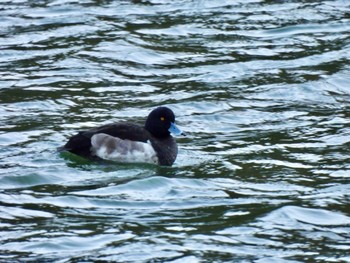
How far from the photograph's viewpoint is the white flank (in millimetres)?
13039

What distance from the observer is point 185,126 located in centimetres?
1453

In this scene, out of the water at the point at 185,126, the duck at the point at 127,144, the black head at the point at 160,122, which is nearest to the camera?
the water at the point at 185,126

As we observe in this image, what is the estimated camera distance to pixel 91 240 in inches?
391

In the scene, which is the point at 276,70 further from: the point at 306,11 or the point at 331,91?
the point at 306,11

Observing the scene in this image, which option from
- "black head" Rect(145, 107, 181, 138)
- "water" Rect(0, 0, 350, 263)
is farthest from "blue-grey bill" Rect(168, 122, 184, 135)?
"water" Rect(0, 0, 350, 263)

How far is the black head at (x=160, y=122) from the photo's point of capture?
13336 mm

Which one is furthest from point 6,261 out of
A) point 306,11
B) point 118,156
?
point 306,11

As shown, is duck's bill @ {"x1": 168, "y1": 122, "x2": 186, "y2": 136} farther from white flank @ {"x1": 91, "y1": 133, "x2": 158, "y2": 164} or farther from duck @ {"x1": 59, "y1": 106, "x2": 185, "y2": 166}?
white flank @ {"x1": 91, "y1": 133, "x2": 158, "y2": 164}

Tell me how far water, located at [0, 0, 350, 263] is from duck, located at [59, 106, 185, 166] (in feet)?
0.44

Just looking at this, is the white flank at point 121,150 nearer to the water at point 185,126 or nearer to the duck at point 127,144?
the duck at point 127,144

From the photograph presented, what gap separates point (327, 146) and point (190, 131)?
1.79m

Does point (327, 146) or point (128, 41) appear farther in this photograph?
point (128, 41)

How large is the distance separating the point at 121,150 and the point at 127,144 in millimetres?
103

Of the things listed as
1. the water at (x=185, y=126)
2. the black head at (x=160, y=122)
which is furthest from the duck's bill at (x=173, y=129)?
the water at (x=185, y=126)
